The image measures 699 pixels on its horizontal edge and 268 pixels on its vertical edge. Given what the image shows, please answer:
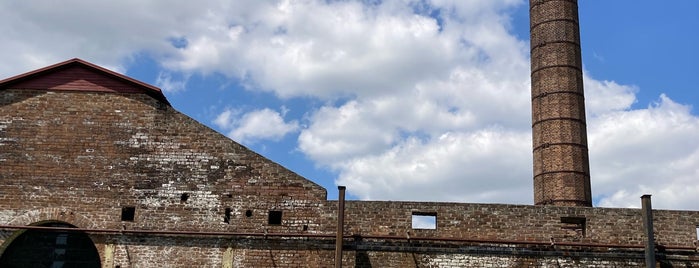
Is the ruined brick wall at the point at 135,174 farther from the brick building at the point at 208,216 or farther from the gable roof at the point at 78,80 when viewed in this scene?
the gable roof at the point at 78,80

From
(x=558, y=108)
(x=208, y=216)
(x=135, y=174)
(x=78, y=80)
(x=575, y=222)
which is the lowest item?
(x=208, y=216)

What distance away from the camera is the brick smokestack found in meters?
20.1

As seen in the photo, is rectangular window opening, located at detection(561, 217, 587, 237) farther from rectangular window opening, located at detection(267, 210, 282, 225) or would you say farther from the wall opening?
the wall opening

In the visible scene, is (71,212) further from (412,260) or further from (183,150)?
(412,260)

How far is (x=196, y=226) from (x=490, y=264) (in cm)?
588

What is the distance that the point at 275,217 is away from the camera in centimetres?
1301

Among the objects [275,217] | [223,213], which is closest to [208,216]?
[223,213]

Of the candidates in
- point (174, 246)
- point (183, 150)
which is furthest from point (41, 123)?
point (174, 246)

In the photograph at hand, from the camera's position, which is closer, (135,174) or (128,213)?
(128,213)

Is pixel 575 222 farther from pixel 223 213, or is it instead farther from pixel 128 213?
pixel 128 213

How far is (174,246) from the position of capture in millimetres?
12734

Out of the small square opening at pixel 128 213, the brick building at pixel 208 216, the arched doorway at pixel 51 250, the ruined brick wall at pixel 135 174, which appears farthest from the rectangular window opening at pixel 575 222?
the arched doorway at pixel 51 250

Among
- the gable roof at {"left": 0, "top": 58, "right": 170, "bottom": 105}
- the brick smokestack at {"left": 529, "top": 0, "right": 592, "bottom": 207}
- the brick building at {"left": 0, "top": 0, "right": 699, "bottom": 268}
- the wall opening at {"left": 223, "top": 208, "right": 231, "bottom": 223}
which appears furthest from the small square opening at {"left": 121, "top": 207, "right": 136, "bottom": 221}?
the brick smokestack at {"left": 529, "top": 0, "right": 592, "bottom": 207}

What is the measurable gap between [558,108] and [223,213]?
40.3 feet
